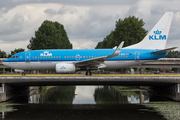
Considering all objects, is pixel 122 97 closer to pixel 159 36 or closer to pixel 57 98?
pixel 57 98

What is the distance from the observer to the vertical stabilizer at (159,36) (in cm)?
4709

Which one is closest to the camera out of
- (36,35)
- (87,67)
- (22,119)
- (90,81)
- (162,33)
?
(22,119)

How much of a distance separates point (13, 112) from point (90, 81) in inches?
527

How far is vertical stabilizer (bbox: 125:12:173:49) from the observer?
4709 centimetres

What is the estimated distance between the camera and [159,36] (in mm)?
47656

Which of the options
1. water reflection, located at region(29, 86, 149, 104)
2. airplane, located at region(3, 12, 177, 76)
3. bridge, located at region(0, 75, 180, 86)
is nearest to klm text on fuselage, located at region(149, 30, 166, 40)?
airplane, located at region(3, 12, 177, 76)

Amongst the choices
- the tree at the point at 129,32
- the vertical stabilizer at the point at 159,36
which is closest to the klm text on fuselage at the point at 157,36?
the vertical stabilizer at the point at 159,36

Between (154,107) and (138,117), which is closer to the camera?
(138,117)

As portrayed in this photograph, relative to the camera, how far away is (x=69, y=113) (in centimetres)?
3409

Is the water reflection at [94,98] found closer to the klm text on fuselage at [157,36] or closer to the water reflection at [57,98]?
the water reflection at [57,98]

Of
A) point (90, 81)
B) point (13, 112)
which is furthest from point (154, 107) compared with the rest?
point (13, 112)

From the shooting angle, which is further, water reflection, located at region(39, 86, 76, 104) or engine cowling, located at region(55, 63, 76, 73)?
water reflection, located at region(39, 86, 76, 104)

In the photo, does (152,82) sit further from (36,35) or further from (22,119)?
(36,35)

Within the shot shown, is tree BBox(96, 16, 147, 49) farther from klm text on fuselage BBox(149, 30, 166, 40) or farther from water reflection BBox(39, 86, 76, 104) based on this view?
klm text on fuselage BBox(149, 30, 166, 40)
